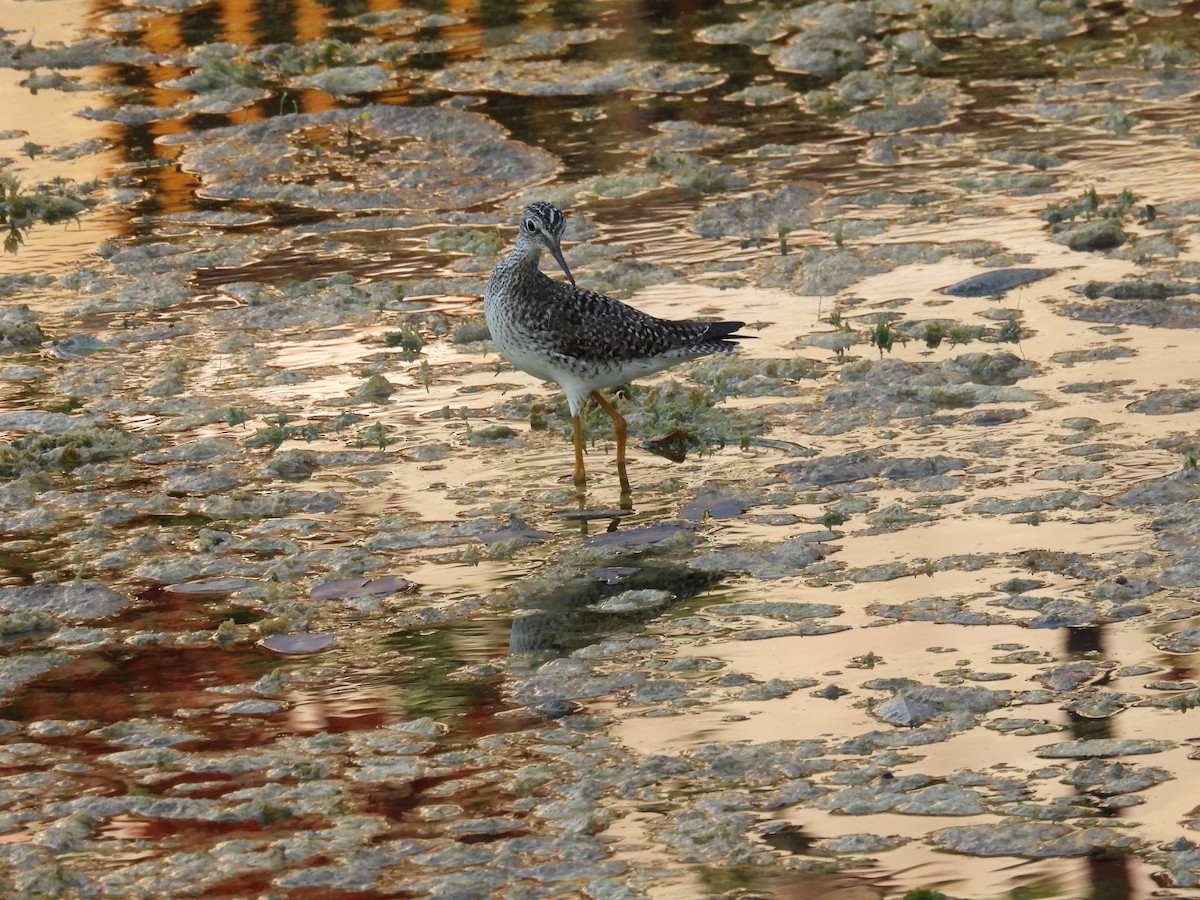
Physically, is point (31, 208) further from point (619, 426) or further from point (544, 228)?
point (619, 426)

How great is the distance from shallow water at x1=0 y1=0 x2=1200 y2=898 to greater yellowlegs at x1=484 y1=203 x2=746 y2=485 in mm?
348

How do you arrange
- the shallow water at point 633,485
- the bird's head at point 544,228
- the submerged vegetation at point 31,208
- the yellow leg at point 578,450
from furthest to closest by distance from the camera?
the submerged vegetation at point 31,208 → the bird's head at point 544,228 → the yellow leg at point 578,450 → the shallow water at point 633,485

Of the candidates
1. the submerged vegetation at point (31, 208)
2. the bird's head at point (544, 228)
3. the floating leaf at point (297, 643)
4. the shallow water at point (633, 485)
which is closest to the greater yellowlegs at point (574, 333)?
the bird's head at point (544, 228)

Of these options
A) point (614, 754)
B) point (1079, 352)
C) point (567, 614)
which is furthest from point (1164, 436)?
point (614, 754)

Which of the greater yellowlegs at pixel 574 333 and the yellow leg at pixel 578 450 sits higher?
the greater yellowlegs at pixel 574 333

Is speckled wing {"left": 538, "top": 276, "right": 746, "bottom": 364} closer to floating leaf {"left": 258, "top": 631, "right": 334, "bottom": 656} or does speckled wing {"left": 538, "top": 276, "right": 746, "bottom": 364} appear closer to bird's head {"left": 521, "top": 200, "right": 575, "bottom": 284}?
bird's head {"left": 521, "top": 200, "right": 575, "bottom": 284}

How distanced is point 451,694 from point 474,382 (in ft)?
10.6

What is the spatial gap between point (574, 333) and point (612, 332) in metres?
0.16

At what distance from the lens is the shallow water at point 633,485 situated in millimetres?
5312

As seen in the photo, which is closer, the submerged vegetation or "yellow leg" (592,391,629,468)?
"yellow leg" (592,391,629,468)

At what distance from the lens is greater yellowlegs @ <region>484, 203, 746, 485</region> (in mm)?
8031

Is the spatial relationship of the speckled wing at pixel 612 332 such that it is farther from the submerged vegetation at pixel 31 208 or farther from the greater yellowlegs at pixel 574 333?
the submerged vegetation at pixel 31 208

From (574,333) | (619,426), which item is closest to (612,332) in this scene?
(574,333)

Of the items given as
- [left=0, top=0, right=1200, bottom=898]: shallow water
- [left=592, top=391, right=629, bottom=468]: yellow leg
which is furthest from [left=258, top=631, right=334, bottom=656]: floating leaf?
[left=592, top=391, right=629, bottom=468]: yellow leg
